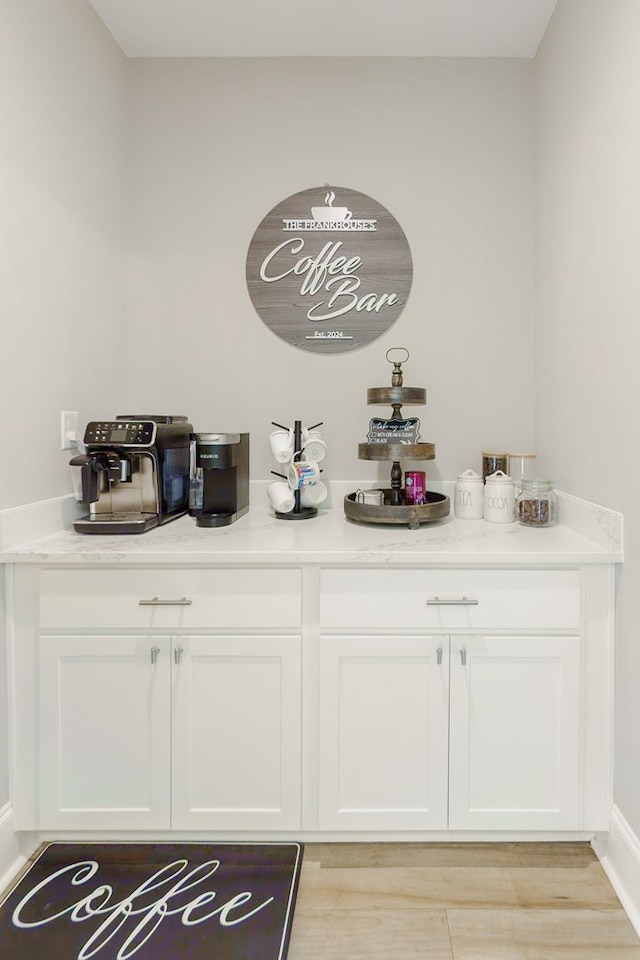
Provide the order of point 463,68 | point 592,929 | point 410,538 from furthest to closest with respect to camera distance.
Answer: point 463,68 → point 410,538 → point 592,929

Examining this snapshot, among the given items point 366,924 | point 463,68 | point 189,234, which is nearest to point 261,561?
point 366,924

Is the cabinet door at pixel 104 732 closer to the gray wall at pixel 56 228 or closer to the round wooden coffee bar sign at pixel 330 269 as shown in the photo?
the gray wall at pixel 56 228

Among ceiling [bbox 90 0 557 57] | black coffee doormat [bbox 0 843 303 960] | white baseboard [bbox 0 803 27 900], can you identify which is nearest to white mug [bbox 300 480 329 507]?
black coffee doormat [bbox 0 843 303 960]

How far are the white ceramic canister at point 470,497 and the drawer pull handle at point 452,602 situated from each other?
549 millimetres

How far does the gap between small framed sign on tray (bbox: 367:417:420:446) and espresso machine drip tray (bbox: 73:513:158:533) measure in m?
0.80

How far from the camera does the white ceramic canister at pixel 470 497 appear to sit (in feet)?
6.74

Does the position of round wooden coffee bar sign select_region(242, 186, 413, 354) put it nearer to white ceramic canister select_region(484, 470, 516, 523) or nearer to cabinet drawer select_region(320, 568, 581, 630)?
white ceramic canister select_region(484, 470, 516, 523)

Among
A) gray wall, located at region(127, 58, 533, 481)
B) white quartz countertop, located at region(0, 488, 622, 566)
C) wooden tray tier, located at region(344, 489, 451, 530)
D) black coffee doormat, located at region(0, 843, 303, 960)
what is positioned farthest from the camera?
gray wall, located at region(127, 58, 533, 481)

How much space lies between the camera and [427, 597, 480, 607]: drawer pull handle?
5.11 feet

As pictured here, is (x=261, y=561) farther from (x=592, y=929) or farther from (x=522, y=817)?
(x=592, y=929)

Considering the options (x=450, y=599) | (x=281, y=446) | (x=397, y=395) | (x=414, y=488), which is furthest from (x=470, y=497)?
(x=281, y=446)

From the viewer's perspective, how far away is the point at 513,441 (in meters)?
2.25

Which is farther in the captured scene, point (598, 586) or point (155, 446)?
point (155, 446)

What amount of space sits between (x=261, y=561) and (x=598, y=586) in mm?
930
